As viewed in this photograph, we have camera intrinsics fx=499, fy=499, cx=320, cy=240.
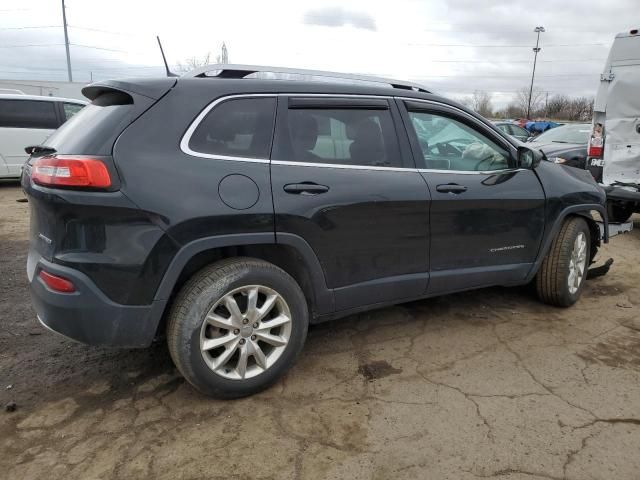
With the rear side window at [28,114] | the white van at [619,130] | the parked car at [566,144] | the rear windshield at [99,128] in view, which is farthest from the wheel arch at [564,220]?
the rear side window at [28,114]

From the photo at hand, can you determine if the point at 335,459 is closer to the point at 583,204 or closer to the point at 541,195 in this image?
the point at 541,195

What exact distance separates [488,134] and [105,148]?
2713mm

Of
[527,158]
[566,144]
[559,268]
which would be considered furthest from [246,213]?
[566,144]

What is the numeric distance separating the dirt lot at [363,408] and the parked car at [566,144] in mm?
5710

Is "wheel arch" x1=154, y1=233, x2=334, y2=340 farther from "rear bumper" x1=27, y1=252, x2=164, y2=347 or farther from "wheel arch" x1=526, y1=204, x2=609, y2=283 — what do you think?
"wheel arch" x1=526, y1=204, x2=609, y2=283

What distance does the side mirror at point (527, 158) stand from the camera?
12.7ft

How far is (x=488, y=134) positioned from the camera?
12.5ft

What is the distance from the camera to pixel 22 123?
10258 mm

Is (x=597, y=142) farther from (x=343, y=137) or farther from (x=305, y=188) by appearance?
(x=305, y=188)

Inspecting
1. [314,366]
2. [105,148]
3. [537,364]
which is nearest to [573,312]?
[537,364]

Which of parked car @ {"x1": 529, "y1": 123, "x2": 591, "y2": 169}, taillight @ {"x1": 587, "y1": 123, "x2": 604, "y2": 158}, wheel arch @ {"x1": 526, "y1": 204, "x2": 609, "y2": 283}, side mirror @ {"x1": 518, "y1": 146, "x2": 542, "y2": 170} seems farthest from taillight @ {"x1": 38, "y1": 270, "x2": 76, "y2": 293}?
parked car @ {"x1": 529, "y1": 123, "x2": 591, "y2": 169}

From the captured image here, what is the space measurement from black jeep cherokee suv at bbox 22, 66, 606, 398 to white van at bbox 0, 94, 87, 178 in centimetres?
851

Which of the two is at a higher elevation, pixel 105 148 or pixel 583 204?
pixel 105 148

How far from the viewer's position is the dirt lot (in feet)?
7.71
